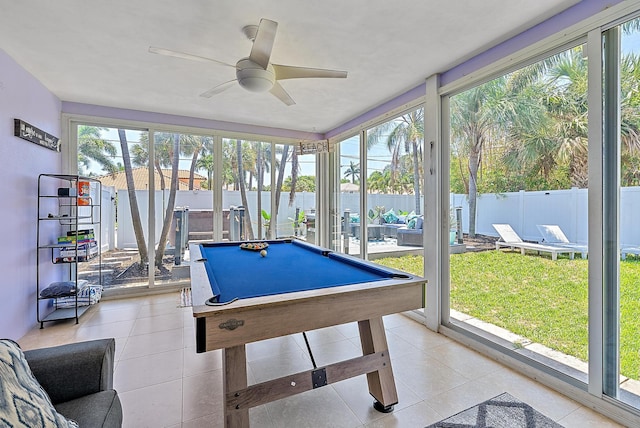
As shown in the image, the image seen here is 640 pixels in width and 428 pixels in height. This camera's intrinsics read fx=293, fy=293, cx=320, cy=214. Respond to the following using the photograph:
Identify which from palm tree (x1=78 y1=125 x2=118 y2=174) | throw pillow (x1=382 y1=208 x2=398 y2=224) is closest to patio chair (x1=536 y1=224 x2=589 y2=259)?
throw pillow (x1=382 y1=208 x2=398 y2=224)

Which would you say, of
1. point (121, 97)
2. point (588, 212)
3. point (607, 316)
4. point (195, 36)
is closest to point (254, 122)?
point (121, 97)

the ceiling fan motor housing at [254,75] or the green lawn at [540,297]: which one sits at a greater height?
the ceiling fan motor housing at [254,75]

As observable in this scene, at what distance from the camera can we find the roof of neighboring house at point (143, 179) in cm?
413

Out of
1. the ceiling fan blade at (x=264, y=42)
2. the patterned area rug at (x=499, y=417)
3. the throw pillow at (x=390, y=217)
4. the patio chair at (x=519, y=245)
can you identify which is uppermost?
Answer: the ceiling fan blade at (x=264, y=42)

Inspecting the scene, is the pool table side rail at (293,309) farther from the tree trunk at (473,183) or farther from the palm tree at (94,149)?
the palm tree at (94,149)

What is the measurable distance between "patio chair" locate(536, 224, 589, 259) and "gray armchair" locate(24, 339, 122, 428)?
9.24 feet

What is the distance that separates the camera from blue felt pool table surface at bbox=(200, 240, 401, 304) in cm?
163

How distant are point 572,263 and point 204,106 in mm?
4251

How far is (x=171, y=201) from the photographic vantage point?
14.6ft

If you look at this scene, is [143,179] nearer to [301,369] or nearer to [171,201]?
[171,201]

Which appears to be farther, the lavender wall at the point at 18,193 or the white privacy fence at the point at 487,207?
the lavender wall at the point at 18,193

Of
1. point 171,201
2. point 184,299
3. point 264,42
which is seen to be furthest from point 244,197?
point 264,42

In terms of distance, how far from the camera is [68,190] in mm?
3246

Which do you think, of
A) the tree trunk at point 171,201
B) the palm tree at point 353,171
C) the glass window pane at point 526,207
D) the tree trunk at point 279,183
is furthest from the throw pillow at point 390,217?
the tree trunk at point 171,201
